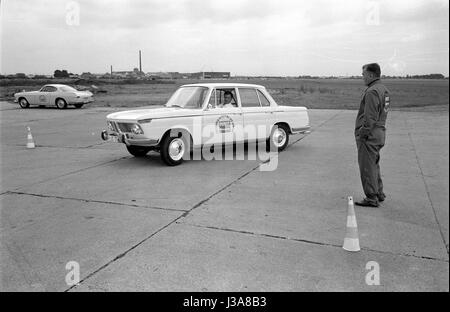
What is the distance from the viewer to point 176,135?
853cm

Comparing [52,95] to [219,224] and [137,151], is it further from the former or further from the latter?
[219,224]

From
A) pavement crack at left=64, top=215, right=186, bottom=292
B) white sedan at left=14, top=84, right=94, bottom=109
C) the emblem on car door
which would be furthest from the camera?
white sedan at left=14, top=84, right=94, bottom=109

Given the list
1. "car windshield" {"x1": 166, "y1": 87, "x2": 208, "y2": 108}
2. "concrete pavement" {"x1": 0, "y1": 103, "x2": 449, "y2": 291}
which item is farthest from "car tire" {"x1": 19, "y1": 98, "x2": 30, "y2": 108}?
"car windshield" {"x1": 166, "y1": 87, "x2": 208, "y2": 108}

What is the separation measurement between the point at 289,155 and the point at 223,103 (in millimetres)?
1990

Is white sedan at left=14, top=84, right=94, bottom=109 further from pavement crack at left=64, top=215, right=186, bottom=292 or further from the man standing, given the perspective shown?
the man standing

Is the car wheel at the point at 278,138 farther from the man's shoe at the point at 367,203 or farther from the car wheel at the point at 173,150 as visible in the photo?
the man's shoe at the point at 367,203

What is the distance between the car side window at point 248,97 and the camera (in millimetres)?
9690

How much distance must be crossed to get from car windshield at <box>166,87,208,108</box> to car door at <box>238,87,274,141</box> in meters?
1.04

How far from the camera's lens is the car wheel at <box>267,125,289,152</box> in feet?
33.4

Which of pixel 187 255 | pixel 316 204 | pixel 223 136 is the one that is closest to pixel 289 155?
pixel 223 136

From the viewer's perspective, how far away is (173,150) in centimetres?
852

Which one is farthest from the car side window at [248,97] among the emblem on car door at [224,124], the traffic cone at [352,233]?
the traffic cone at [352,233]

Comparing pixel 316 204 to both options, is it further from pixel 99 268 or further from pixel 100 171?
pixel 100 171

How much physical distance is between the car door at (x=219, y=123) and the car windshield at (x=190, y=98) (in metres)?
0.20
